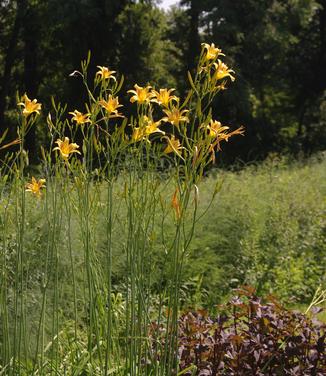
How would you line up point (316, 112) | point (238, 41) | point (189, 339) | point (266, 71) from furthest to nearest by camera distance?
point (316, 112)
point (266, 71)
point (238, 41)
point (189, 339)

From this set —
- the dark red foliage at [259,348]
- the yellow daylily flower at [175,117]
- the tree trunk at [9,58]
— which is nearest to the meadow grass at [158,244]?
the yellow daylily flower at [175,117]

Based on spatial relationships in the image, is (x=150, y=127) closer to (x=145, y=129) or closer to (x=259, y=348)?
(x=145, y=129)

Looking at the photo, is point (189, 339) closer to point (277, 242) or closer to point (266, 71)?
point (277, 242)

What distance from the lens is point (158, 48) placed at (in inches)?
741

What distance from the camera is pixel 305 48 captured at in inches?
923

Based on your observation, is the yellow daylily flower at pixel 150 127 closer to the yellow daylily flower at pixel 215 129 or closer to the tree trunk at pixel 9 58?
the yellow daylily flower at pixel 215 129

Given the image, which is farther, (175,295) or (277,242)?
(277,242)

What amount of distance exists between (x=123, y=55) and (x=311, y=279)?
13.2m

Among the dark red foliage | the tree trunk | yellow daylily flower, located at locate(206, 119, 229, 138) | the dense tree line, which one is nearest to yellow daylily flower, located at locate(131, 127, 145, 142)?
yellow daylily flower, located at locate(206, 119, 229, 138)

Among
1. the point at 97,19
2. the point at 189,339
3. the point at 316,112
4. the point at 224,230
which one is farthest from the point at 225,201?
the point at 316,112

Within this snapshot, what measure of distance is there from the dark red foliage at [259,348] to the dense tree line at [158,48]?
14.4 m

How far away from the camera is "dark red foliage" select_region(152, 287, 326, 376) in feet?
9.18

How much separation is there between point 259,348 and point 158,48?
54.8ft

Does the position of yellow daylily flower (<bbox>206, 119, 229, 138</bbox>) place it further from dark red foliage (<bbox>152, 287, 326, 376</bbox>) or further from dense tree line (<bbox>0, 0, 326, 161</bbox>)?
dense tree line (<bbox>0, 0, 326, 161</bbox>)
